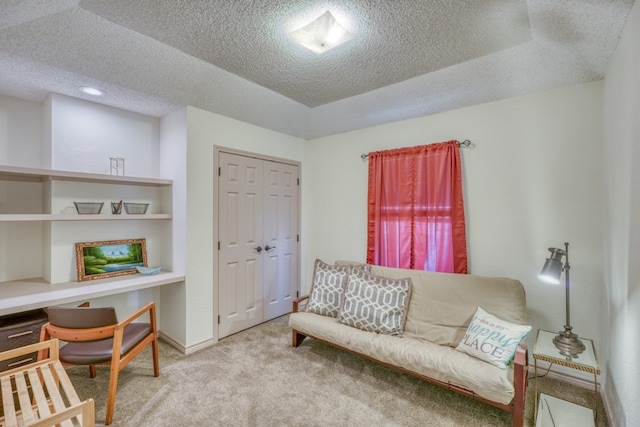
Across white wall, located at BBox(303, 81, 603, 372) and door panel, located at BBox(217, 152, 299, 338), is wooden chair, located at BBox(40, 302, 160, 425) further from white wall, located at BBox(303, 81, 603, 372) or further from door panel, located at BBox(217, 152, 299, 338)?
white wall, located at BBox(303, 81, 603, 372)

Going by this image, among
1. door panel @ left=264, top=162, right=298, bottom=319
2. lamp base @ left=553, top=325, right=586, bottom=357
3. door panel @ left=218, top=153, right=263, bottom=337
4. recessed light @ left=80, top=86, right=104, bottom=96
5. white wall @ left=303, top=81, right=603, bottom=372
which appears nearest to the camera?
lamp base @ left=553, top=325, right=586, bottom=357

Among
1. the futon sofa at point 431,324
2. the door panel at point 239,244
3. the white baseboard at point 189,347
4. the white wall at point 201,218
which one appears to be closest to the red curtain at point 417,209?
the futon sofa at point 431,324

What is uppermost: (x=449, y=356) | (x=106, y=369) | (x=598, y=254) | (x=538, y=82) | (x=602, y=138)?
(x=538, y=82)

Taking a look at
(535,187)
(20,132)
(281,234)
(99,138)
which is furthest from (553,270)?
(20,132)

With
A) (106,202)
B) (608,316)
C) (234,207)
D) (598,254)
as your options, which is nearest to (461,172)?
(598,254)

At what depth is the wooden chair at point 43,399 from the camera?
128 centimetres

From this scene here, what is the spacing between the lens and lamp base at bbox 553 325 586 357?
1.87 meters

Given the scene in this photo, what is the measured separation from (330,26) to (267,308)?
302 centimetres

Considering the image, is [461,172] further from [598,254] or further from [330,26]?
[330,26]

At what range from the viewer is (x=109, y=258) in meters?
2.80

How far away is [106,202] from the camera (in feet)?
9.28

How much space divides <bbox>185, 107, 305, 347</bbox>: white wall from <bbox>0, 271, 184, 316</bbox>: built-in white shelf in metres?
0.21

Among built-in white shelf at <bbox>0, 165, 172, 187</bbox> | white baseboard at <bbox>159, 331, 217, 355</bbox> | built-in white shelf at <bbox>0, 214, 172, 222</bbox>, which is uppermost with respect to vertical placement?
built-in white shelf at <bbox>0, 165, 172, 187</bbox>

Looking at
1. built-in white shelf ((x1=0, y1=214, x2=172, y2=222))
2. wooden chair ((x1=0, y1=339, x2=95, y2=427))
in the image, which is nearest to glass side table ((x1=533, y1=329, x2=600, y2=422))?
wooden chair ((x1=0, y1=339, x2=95, y2=427))
